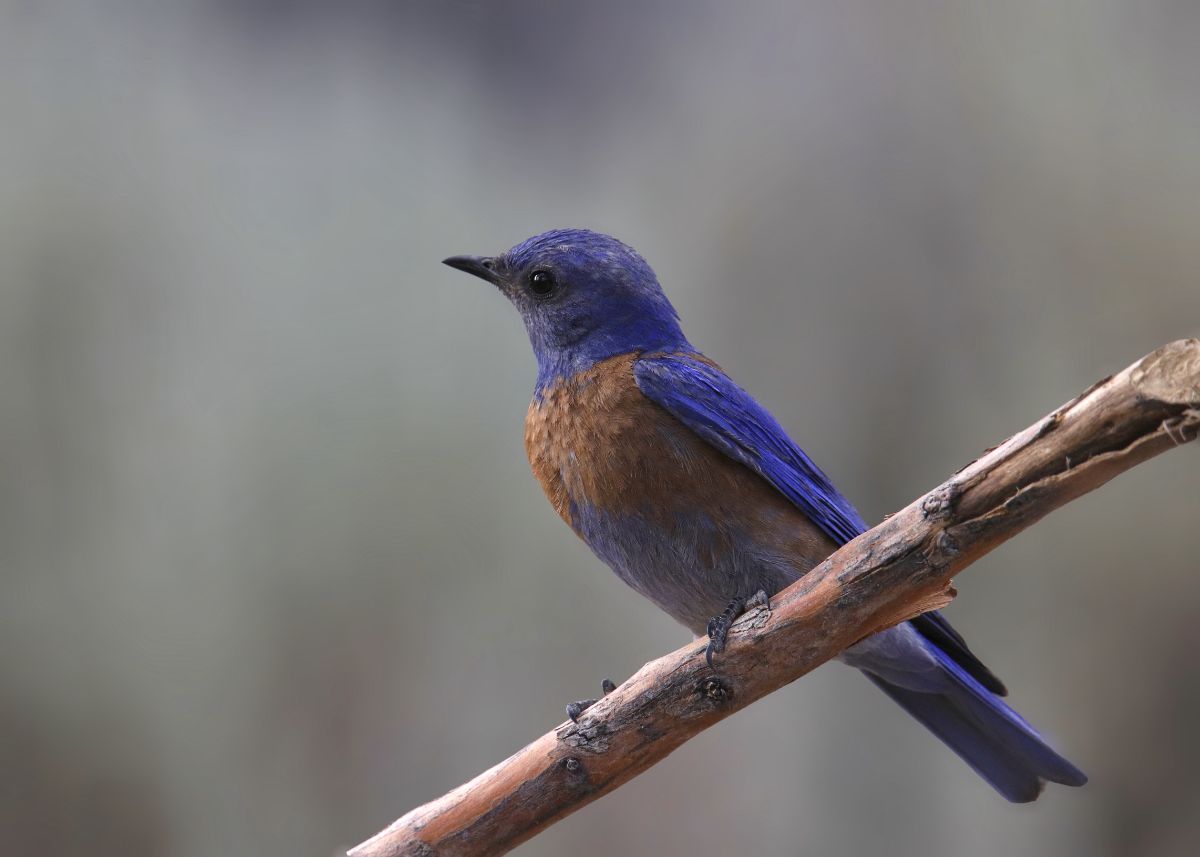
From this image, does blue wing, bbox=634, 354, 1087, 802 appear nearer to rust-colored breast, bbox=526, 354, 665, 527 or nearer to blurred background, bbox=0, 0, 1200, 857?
rust-colored breast, bbox=526, 354, 665, 527

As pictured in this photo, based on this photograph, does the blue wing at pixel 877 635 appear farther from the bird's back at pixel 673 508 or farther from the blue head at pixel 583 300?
the blue head at pixel 583 300

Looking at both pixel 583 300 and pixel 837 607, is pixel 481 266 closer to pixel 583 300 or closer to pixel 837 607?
pixel 583 300

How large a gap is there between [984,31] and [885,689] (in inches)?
130

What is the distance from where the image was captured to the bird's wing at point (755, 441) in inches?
115

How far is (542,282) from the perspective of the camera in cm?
341

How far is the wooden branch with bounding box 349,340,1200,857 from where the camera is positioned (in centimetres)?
184

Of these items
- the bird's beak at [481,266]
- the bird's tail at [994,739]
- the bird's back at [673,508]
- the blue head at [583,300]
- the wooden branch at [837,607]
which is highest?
the bird's beak at [481,266]

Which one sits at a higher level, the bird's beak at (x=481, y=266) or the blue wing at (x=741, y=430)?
the bird's beak at (x=481, y=266)

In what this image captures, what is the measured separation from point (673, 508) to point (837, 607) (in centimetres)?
69

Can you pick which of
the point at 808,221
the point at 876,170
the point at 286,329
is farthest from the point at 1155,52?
the point at 286,329

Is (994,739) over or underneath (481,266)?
underneath

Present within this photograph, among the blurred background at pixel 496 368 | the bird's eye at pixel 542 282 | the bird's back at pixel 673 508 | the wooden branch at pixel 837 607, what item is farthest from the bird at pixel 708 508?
the blurred background at pixel 496 368

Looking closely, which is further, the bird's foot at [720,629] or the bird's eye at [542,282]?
the bird's eye at [542,282]

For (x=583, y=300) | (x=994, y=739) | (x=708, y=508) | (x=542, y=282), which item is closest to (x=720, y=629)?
(x=708, y=508)
